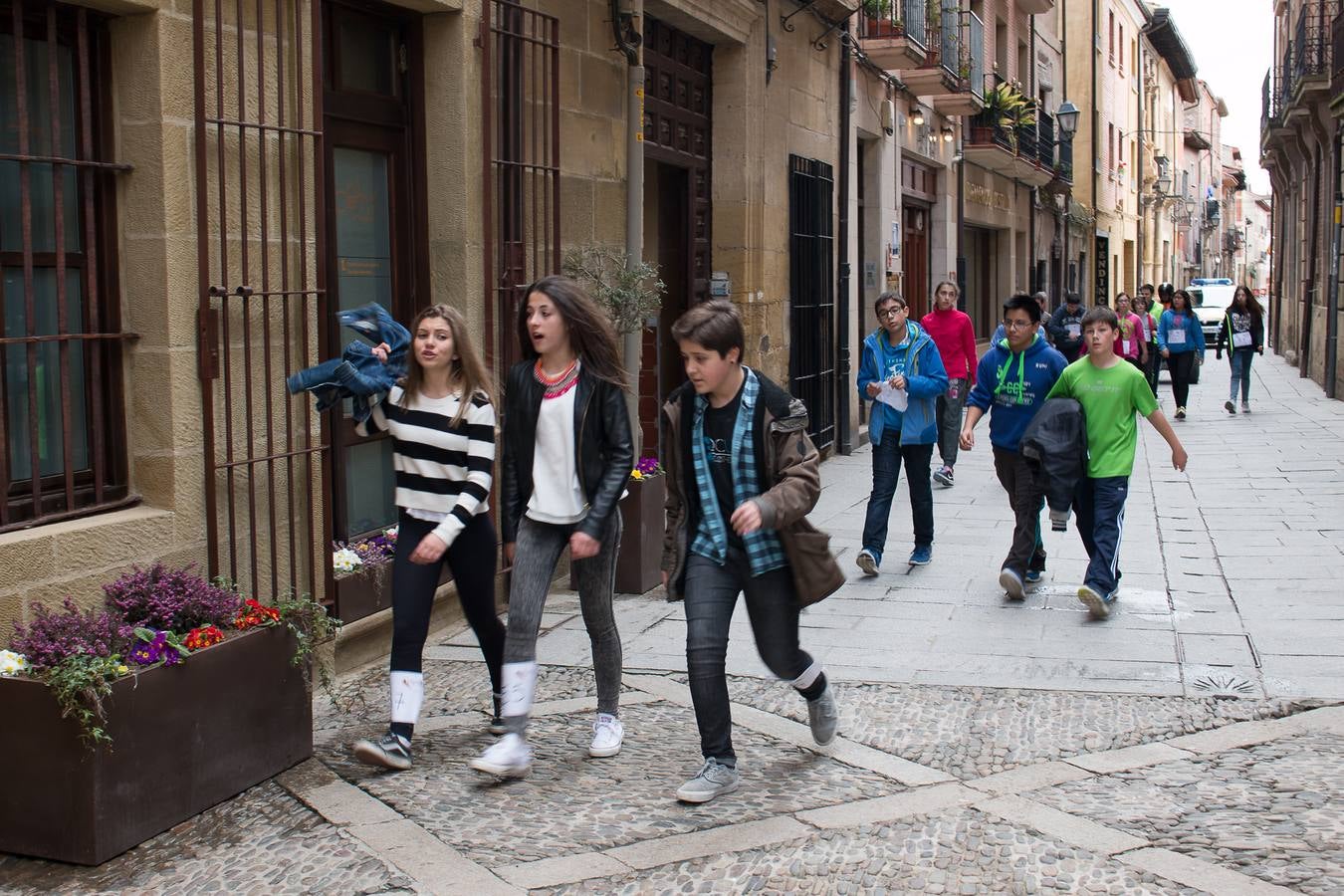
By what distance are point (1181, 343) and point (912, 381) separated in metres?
11.2

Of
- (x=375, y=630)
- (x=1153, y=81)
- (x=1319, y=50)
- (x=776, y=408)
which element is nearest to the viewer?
(x=776, y=408)

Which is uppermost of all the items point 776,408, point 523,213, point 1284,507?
point 523,213

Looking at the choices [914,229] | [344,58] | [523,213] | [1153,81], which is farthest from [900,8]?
[1153,81]

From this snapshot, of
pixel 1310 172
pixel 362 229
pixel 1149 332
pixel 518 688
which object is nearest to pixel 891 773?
pixel 518 688

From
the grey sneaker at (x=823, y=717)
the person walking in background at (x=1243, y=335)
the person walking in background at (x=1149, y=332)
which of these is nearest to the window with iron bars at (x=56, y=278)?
the grey sneaker at (x=823, y=717)

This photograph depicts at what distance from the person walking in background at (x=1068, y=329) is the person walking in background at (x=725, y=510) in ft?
44.8

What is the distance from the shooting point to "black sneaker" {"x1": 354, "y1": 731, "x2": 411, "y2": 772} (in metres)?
5.00

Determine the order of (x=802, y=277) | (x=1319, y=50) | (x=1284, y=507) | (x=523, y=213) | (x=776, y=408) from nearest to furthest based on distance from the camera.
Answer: (x=776, y=408) → (x=523, y=213) → (x=1284, y=507) → (x=802, y=277) → (x=1319, y=50)

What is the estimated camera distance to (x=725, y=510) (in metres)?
4.88

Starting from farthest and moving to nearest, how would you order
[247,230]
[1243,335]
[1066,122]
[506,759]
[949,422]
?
[1066,122] → [1243,335] → [949,422] → [247,230] → [506,759]

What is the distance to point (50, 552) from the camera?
16.1 ft

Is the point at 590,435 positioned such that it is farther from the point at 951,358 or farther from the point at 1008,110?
the point at 1008,110

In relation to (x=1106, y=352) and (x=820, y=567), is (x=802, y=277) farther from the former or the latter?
(x=820, y=567)

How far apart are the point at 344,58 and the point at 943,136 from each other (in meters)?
14.8
